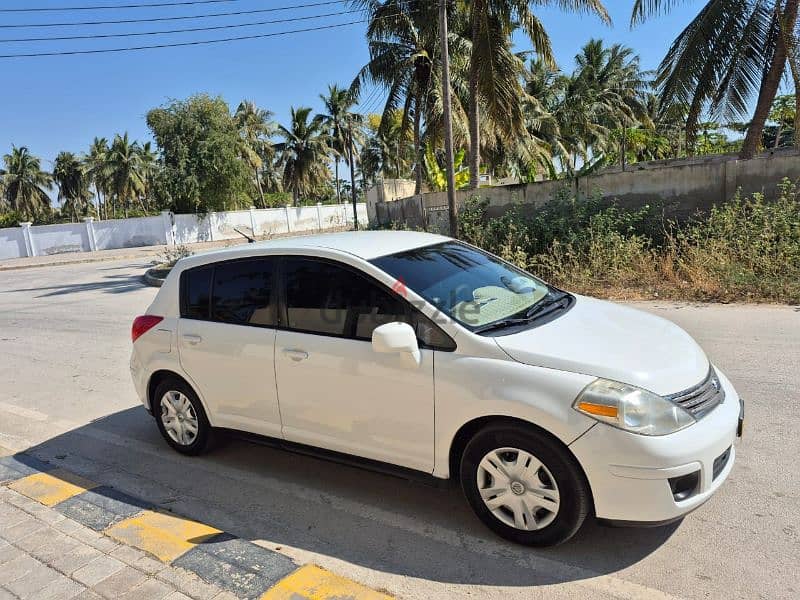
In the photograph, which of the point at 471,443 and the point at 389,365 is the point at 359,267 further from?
the point at 471,443

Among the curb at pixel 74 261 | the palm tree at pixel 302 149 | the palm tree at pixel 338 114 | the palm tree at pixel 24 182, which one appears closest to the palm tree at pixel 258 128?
the palm tree at pixel 302 149

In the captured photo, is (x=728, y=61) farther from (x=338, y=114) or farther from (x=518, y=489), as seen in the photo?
(x=338, y=114)

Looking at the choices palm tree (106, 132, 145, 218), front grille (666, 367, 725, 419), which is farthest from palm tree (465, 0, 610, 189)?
palm tree (106, 132, 145, 218)

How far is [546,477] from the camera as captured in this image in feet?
8.97

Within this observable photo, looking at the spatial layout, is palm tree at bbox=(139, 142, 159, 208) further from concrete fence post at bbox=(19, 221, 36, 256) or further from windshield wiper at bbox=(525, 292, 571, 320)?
windshield wiper at bbox=(525, 292, 571, 320)

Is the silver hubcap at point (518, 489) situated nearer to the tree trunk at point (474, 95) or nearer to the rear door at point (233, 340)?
the rear door at point (233, 340)

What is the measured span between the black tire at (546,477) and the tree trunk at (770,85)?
12444mm

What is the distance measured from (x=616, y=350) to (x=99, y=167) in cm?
6477

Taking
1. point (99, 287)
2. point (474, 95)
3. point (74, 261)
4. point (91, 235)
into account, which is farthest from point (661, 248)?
point (91, 235)

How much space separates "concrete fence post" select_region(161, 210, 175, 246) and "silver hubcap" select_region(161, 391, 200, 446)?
36.4 m

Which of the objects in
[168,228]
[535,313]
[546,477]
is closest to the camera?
[546,477]

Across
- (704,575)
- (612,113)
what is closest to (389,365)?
(704,575)

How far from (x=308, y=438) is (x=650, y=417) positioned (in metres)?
2.02

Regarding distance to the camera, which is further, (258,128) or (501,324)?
(258,128)
